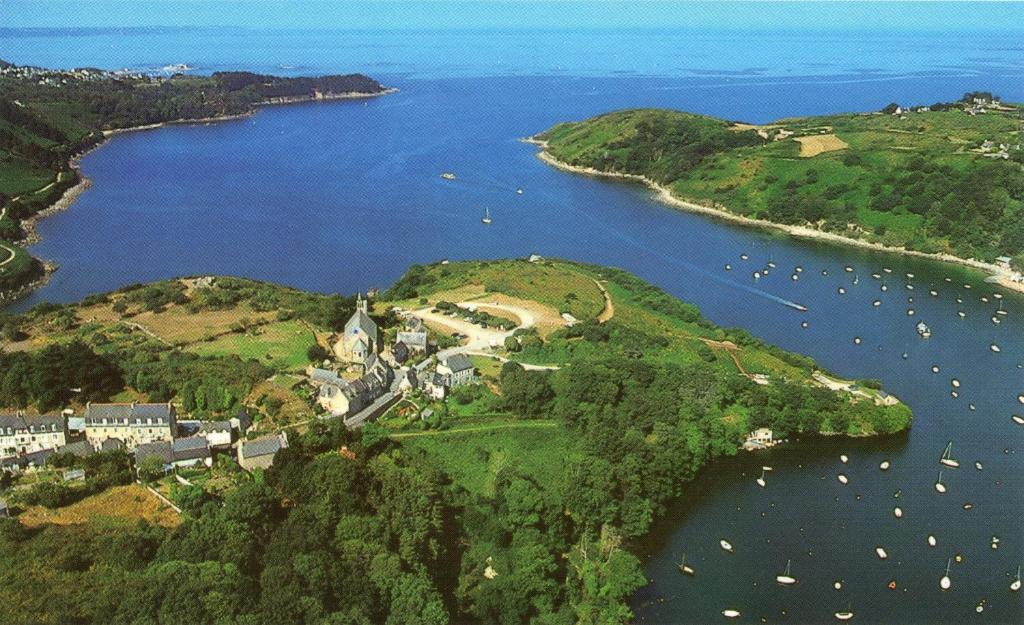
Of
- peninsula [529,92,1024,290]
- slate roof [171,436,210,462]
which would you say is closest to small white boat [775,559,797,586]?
slate roof [171,436,210,462]

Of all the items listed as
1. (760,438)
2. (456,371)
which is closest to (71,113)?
(456,371)

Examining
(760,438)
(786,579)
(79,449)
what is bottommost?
(786,579)

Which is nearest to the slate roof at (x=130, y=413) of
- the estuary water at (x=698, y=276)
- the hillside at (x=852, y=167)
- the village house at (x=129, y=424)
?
the village house at (x=129, y=424)

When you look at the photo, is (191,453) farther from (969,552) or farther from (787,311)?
(787,311)

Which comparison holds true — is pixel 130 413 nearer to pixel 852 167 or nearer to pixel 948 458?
pixel 948 458

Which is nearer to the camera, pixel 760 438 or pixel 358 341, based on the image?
pixel 760 438
